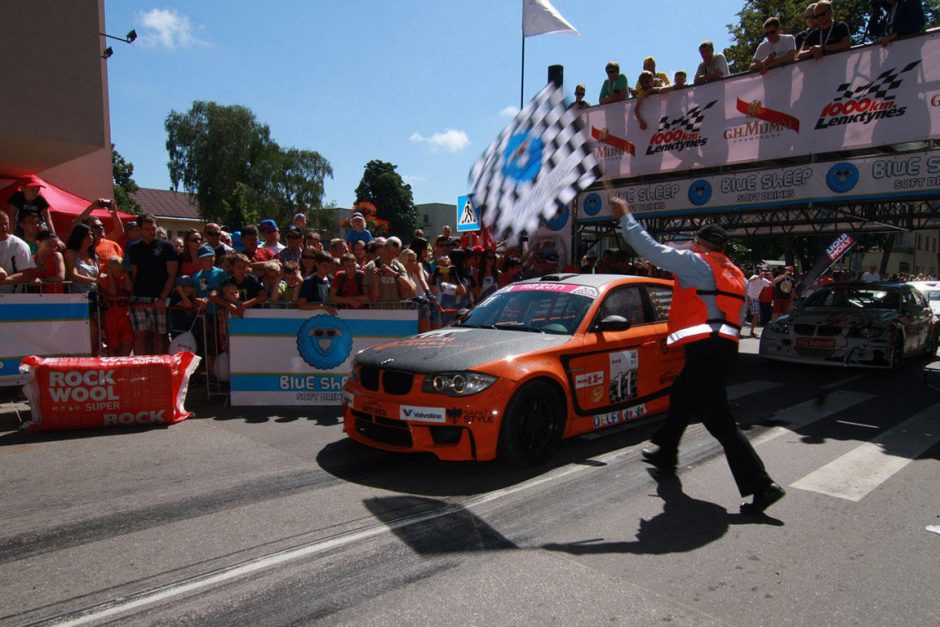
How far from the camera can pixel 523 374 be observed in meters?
4.64

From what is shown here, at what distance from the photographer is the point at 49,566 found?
3.28 metres

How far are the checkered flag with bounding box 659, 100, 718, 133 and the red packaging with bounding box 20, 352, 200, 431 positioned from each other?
31.7ft

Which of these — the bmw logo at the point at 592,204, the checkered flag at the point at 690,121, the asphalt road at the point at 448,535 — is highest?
the checkered flag at the point at 690,121

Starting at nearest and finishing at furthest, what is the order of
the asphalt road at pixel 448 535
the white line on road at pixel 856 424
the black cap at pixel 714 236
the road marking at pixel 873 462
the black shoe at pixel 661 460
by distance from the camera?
1. the asphalt road at pixel 448 535
2. the black cap at pixel 714 236
3. the road marking at pixel 873 462
4. the black shoe at pixel 661 460
5. the white line on road at pixel 856 424

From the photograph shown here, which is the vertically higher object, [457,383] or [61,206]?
[61,206]

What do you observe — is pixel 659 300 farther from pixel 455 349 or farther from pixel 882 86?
pixel 882 86

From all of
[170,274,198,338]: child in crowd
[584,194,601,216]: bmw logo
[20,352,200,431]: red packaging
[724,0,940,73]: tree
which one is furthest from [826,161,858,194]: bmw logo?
[724,0,940,73]: tree

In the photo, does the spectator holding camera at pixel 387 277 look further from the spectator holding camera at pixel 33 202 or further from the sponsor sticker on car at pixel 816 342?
the sponsor sticker on car at pixel 816 342

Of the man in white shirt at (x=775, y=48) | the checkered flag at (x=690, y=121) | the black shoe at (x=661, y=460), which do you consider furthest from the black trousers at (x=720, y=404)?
the checkered flag at (x=690, y=121)

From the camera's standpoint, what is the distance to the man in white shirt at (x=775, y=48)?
10.2 meters

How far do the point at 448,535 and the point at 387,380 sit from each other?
4.88 feet

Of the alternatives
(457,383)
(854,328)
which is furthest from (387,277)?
(854,328)

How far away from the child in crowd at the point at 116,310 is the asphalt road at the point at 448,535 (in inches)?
69.4

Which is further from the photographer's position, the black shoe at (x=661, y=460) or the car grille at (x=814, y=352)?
the car grille at (x=814, y=352)
